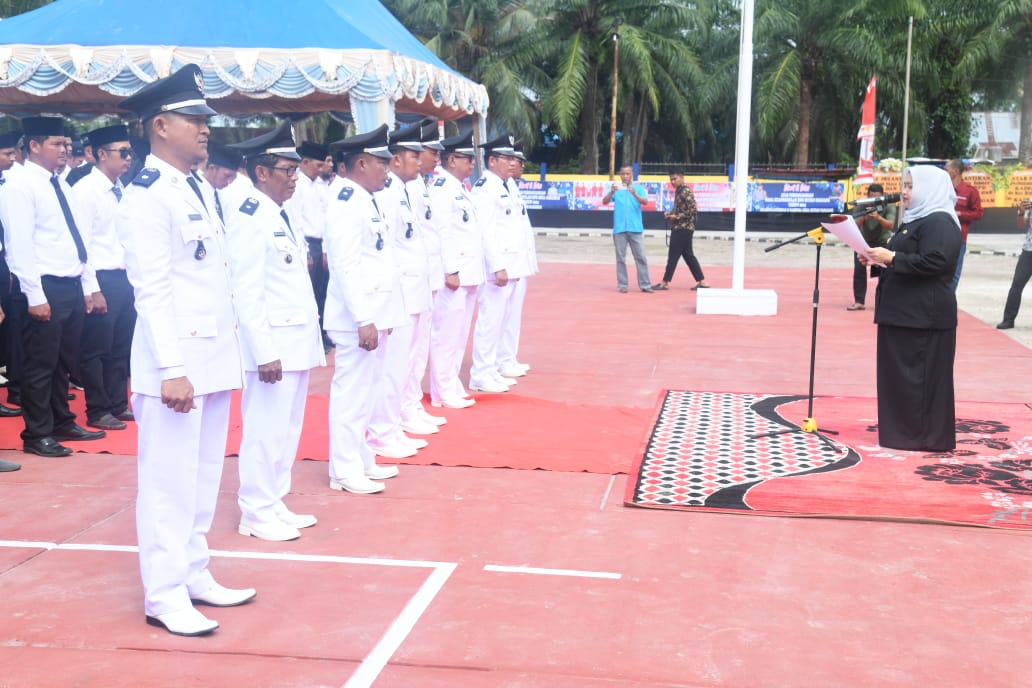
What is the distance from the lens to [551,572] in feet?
14.8

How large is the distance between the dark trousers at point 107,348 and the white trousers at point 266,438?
2.67 metres

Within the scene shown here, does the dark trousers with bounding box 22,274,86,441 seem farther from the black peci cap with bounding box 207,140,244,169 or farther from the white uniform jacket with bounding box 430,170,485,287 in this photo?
the white uniform jacket with bounding box 430,170,485,287

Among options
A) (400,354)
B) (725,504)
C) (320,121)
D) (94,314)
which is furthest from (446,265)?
(320,121)

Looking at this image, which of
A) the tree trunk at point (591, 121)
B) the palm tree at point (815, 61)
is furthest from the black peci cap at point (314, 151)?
the tree trunk at point (591, 121)

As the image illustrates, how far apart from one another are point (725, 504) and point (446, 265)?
2.99 m

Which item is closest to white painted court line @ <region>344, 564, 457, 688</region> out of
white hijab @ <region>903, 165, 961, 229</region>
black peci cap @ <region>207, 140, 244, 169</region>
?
black peci cap @ <region>207, 140, 244, 169</region>

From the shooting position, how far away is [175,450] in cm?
385

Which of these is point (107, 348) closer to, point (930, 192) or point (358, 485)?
point (358, 485)

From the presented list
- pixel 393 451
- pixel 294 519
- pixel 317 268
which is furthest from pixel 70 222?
pixel 317 268

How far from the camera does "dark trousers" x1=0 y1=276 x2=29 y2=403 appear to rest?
6.71 m

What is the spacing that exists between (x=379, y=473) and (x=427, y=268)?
152 centimetres

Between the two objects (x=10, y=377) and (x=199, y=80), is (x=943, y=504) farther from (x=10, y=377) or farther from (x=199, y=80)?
(x=10, y=377)

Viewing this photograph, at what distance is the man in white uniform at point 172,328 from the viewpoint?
147 inches

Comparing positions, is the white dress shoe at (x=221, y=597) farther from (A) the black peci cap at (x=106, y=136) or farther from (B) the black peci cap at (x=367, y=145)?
(A) the black peci cap at (x=106, y=136)
